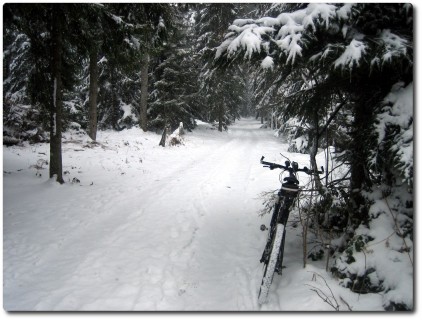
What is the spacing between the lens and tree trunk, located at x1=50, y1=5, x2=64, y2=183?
20.8 feet

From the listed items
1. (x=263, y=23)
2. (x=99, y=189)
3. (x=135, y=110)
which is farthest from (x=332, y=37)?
(x=135, y=110)

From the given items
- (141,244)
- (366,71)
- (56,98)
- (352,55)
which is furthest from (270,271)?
(56,98)

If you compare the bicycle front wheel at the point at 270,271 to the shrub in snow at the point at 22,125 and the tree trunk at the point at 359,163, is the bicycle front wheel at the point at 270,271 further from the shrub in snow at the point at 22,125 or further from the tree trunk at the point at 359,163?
the shrub in snow at the point at 22,125

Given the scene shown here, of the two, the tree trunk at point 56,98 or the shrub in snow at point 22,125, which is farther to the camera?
the shrub in snow at point 22,125

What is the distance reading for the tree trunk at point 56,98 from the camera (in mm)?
6332

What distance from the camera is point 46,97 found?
7027mm

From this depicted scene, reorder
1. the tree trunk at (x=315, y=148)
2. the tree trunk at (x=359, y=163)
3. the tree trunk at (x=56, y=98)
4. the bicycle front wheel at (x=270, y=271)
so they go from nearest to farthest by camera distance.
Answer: the bicycle front wheel at (x=270, y=271)
the tree trunk at (x=359, y=163)
the tree trunk at (x=315, y=148)
the tree trunk at (x=56, y=98)

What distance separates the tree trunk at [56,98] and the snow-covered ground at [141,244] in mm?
531

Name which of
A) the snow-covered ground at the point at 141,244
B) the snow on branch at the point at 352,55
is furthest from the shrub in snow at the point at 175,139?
the snow on branch at the point at 352,55

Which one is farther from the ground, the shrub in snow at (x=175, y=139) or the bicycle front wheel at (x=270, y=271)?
the shrub in snow at (x=175, y=139)

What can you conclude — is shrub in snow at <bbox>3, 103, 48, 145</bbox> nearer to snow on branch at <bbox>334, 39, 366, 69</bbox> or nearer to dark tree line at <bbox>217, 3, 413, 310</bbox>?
dark tree line at <bbox>217, 3, 413, 310</bbox>

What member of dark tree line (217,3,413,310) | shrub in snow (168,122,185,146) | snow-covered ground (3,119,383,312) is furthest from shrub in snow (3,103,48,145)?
dark tree line (217,3,413,310)

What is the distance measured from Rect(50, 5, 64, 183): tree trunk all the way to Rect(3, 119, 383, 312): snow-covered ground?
1.74ft

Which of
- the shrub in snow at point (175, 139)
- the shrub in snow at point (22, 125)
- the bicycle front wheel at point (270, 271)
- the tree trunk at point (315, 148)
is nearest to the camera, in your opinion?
the bicycle front wheel at point (270, 271)
